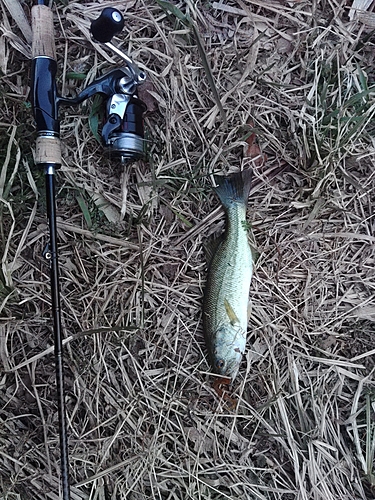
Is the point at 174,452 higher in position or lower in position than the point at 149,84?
lower

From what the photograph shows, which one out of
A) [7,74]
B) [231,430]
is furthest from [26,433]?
[7,74]

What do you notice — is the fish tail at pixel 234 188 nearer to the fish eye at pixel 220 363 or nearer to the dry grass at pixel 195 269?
the dry grass at pixel 195 269

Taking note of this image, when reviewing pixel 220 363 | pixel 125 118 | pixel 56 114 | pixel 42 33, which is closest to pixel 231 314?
pixel 220 363

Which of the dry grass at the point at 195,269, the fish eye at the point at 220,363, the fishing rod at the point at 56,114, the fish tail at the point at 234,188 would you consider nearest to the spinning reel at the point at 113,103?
the fishing rod at the point at 56,114

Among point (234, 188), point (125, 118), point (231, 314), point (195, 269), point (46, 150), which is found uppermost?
point (125, 118)

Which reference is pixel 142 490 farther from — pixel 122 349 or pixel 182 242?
pixel 182 242

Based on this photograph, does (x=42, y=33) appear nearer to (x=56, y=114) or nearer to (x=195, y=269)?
(x=56, y=114)
